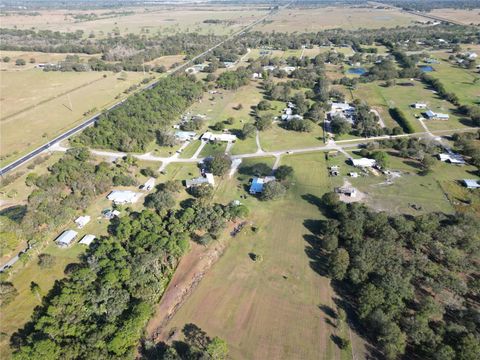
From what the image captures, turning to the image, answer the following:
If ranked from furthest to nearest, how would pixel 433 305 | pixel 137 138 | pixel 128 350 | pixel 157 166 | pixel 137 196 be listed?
pixel 137 138
pixel 157 166
pixel 137 196
pixel 433 305
pixel 128 350

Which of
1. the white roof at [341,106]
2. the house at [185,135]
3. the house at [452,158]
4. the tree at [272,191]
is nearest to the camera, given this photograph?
the tree at [272,191]

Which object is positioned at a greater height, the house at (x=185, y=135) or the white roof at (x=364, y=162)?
the white roof at (x=364, y=162)

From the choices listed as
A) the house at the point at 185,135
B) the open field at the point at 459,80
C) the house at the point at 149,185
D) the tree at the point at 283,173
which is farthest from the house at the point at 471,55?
the house at the point at 149,185

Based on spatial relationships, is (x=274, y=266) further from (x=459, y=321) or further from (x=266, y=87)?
(x=266, y=87)

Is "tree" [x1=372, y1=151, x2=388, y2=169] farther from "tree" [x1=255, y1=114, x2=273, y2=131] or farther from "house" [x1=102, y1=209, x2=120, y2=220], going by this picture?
"house" [x1=102, y1=209, x2=120, y2=220]

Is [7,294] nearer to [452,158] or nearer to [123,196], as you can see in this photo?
[123,196]

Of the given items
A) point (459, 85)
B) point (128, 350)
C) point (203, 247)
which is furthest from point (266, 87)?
point (128, 350)

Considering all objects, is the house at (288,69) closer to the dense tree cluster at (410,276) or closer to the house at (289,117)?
the house at (289,117)
